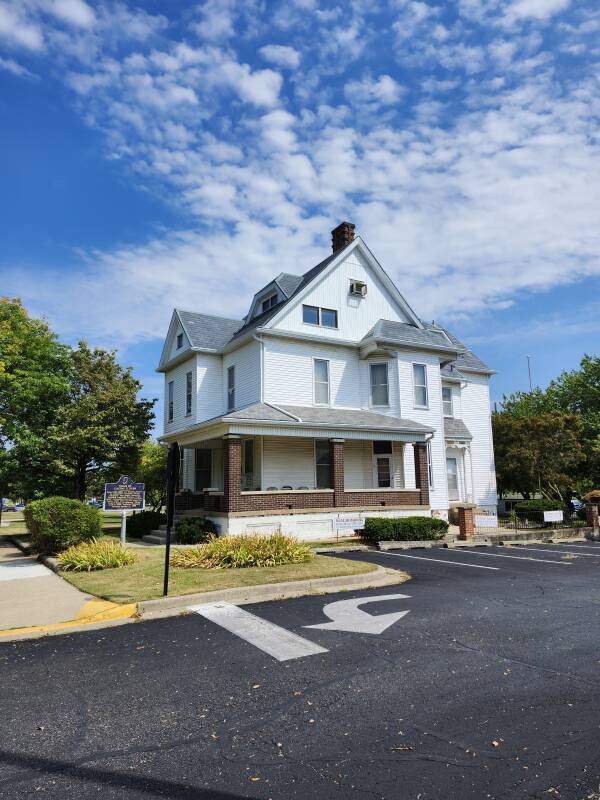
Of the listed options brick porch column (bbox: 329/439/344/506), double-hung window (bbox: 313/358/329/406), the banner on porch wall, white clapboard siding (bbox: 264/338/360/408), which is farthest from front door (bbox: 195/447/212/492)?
the banner on porch wall

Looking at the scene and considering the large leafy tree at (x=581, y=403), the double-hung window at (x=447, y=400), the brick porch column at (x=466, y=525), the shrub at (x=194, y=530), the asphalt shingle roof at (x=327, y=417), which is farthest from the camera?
the large leafy tree at (x=581, y=403)

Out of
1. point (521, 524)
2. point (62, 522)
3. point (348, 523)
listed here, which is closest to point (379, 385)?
point (348, 523)

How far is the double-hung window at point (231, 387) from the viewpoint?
24.6 metres

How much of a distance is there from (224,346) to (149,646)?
1927 centimetres

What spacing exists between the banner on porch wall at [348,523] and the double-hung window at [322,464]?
2.78 m

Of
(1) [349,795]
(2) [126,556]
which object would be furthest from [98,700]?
(2) [126,556]

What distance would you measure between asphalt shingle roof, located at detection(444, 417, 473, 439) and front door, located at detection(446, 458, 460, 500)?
4.56 ft

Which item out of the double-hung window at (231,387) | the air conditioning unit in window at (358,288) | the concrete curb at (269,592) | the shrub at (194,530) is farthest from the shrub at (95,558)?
the air conditioning unit in window at (358,288)

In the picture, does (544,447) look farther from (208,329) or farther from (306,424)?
(208,329)

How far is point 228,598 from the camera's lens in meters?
9.41

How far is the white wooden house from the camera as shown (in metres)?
20.2

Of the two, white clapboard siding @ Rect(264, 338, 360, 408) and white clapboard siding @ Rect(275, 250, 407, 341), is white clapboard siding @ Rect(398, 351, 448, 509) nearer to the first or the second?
white clapboard siding @ Rect(264, 338, 360, 408)

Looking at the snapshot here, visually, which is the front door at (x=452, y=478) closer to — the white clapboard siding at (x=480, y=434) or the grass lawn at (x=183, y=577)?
the white clapboard siding at (x=480, y=434)

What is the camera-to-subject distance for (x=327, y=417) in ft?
70.9
